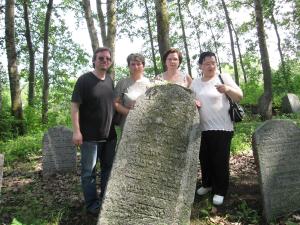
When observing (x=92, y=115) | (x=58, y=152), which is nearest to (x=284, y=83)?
(x=58, y=152)

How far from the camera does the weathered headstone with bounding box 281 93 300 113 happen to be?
1681cm

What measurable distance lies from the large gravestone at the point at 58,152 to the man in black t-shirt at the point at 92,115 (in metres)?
2.95

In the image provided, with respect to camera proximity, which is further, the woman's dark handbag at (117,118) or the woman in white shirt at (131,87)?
the woman's dark handbag at (117,118)

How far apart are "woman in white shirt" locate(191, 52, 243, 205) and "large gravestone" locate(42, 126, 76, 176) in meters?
3.60

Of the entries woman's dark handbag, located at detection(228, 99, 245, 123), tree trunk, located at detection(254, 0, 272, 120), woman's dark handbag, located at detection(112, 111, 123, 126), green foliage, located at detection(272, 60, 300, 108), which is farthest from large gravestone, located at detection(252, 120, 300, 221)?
green foliage, located at detection(272, 60, 300, 108)

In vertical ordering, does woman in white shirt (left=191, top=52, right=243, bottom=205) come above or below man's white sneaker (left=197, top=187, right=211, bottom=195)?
above

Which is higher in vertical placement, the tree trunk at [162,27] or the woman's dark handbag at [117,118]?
the tree trunk at [162,27]

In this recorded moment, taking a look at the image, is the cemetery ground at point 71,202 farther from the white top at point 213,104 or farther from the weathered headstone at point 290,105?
the weathered headstone at point 290,105

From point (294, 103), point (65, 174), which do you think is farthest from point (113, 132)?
point (294, 103)

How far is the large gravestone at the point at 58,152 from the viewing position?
26.2ft

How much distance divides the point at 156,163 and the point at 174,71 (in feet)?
4.84

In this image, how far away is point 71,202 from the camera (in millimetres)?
5934

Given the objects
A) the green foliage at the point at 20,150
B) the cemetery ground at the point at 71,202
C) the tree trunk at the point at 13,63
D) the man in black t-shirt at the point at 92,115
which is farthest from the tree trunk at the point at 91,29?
the man in black t-shirt at the point at 92,115

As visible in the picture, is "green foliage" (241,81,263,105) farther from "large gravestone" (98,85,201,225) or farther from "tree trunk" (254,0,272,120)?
"large gravestone" (98,85,201,225)
